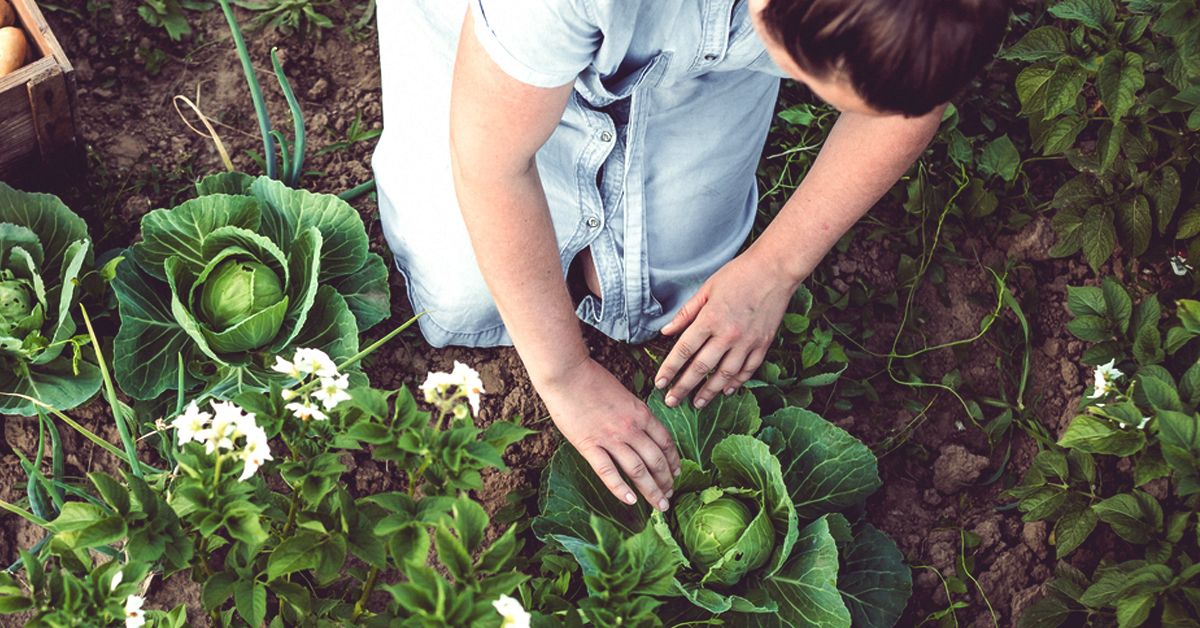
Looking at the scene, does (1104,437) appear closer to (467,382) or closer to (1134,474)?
(1134,474)

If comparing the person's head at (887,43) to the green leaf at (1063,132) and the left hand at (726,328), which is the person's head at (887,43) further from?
the green leaf at (1063,132)

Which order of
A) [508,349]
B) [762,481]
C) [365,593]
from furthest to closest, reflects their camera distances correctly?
[508,349] < [762,481] < [365,593]

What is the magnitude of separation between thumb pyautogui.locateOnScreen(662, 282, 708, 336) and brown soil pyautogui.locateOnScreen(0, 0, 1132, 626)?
0.24 meters

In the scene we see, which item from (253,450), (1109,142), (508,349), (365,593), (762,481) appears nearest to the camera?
(253,450)

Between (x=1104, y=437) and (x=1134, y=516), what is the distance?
166mm

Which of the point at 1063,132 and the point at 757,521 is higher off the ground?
the point at 1063,132

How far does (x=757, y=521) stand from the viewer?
1.56 meters

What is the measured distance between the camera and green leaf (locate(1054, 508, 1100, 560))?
5.41 ft

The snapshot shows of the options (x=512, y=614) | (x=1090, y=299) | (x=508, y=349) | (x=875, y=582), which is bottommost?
(x=875, y=582)

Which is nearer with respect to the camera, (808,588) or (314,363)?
(314,363)

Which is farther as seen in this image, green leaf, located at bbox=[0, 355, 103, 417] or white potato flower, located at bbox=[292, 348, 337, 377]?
green leaf, located at bbox=[0, 355, 103, 417]

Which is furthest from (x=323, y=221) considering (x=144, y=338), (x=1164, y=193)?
(x=1164, y=193)

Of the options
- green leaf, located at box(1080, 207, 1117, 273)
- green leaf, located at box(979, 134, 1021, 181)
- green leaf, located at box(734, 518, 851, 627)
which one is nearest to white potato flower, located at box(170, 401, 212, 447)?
green leaf, located at box(734, 518, 851, 627)

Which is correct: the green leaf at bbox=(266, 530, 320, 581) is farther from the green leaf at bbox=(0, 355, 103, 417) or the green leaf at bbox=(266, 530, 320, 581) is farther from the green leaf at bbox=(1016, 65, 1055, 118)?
the green leaf at bbox=(1016, 65, 1055, 118)
